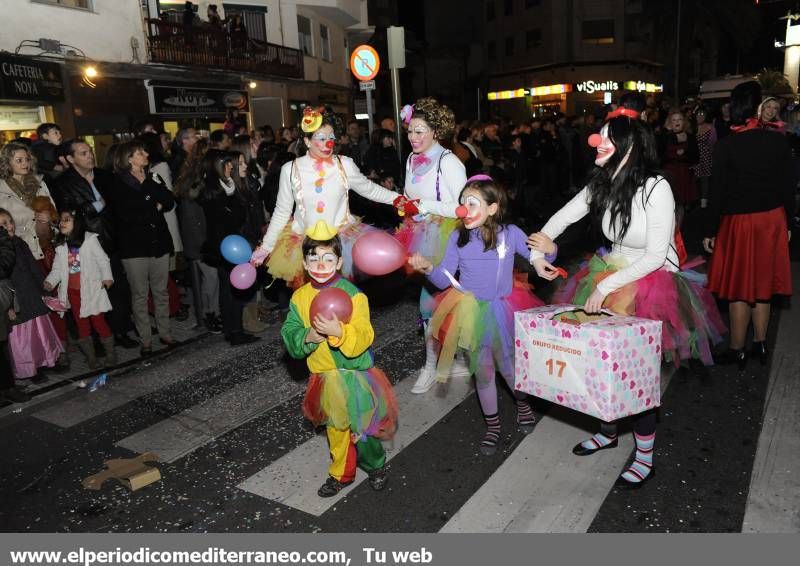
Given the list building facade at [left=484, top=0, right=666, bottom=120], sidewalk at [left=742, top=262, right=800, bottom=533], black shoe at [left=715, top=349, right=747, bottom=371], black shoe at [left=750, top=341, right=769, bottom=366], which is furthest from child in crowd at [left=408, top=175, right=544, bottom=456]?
building facade at [left=484, top=0, right=666, bottom=120]

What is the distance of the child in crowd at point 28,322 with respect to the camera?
19.6ft

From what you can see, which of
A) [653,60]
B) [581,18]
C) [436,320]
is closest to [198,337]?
[436,320]

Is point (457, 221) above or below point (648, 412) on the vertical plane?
above

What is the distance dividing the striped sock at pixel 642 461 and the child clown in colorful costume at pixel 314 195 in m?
2.54

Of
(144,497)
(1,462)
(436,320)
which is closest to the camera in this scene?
(144,497)

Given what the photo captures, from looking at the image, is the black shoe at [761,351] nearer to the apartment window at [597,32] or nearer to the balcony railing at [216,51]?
the balcony railing at [216,51]

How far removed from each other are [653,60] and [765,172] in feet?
154

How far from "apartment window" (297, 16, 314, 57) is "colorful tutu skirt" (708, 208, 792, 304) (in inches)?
956

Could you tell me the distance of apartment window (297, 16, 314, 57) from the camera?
88.3 ft

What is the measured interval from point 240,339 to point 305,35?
76.3ft

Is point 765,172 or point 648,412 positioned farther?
point 765,172

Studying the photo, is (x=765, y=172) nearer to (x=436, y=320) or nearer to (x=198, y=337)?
(x=436, y=320)

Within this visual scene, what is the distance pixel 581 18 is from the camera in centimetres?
4212

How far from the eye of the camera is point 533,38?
43.8 meters
